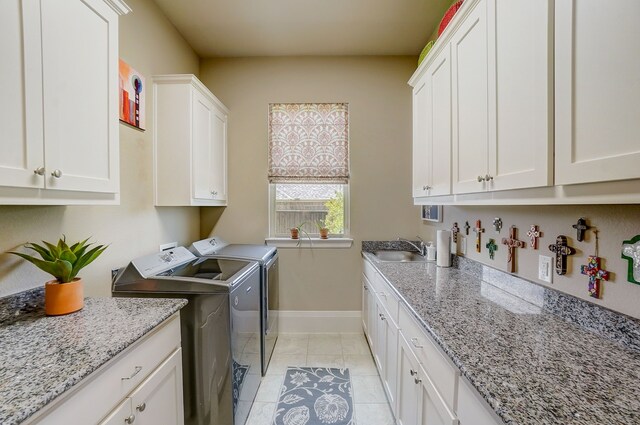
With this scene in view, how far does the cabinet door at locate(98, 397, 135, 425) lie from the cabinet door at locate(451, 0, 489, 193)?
1.61m

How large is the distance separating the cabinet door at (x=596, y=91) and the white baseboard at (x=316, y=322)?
261 centimetres

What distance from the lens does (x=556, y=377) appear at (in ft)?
2.64

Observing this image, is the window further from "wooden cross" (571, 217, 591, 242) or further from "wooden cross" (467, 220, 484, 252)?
"wooden cross" (571, 217, 591, 242)

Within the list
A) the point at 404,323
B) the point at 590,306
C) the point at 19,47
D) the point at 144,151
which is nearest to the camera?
the point at 19,47

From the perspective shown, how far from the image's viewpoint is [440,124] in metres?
1.85

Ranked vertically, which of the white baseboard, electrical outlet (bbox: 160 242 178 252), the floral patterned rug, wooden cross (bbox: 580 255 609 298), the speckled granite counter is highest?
wooden cross (bbox: 580 255 609 298)

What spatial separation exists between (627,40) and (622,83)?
0.10 meters

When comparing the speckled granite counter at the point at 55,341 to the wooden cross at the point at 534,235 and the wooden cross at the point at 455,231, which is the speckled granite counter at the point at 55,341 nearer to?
the wooden cross at the point at 534,235

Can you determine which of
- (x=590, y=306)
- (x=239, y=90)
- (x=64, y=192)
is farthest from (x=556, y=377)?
(x=239, y=90)

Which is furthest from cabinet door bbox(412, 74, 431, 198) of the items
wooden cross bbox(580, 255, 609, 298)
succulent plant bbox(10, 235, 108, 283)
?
succulent plant bbox(10, 235, 108, 283)

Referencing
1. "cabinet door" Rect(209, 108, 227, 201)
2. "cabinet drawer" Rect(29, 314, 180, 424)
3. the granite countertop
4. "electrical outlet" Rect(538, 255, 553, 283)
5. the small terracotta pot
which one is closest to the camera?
the granite countertop

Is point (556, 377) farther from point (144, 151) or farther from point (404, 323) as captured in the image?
point (144, 151)

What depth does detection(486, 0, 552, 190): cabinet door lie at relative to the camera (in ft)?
3.08

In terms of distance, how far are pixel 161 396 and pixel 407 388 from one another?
1133mm
